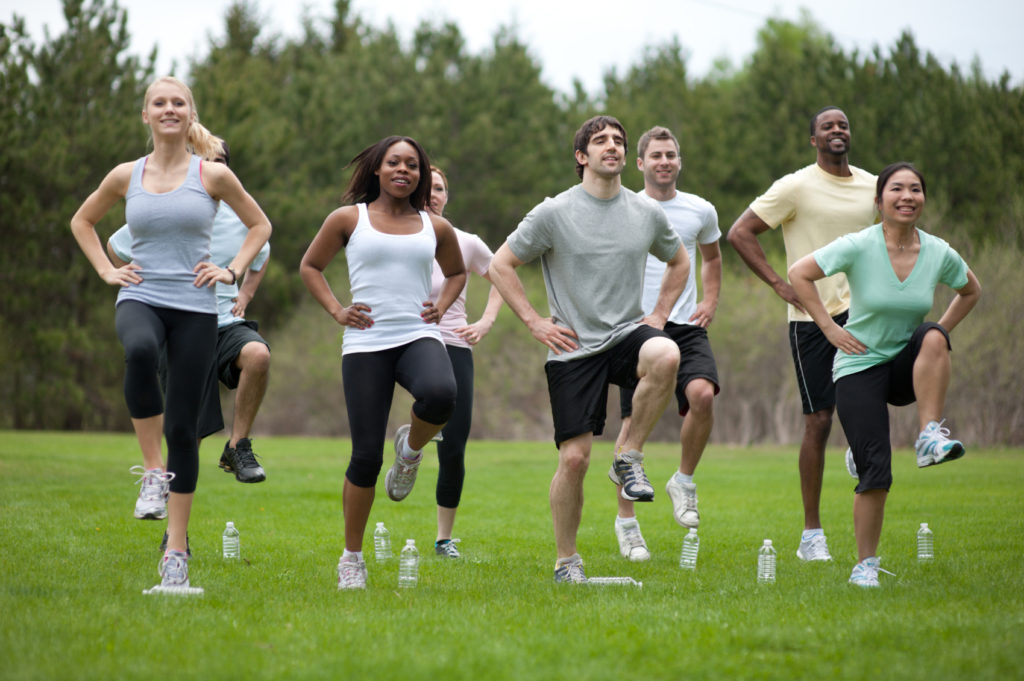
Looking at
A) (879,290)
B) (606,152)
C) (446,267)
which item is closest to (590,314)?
(606,152)

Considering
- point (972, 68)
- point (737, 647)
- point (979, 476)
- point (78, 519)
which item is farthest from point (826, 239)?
point (972, 68)

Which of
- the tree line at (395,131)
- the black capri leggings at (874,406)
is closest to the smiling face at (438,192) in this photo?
the black capri leggings at (874,406)

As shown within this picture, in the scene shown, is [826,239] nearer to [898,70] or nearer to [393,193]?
[393,193]

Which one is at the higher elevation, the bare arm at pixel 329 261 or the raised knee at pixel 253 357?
the bare arm at pixel 329 261

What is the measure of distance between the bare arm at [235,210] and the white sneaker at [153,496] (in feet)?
3.38

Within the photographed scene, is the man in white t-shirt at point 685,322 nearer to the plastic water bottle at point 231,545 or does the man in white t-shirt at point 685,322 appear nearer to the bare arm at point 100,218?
the plastic water bottle at point 231,545

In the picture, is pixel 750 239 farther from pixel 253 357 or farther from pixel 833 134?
pixel 253 357

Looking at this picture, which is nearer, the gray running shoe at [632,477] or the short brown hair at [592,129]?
the gray running shoe at [632,477]

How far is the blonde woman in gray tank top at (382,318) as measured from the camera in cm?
624

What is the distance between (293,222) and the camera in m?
35.8

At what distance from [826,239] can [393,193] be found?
3.19 m

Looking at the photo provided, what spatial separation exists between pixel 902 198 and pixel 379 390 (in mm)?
3089

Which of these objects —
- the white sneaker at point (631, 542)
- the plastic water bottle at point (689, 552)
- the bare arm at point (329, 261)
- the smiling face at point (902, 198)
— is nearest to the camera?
the bare arm at point (329, 261)

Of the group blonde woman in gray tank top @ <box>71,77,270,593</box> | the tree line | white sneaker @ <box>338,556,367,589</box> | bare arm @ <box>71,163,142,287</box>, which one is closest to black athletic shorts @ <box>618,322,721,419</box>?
white sneaker @ <box>338,556,367,589</box>
